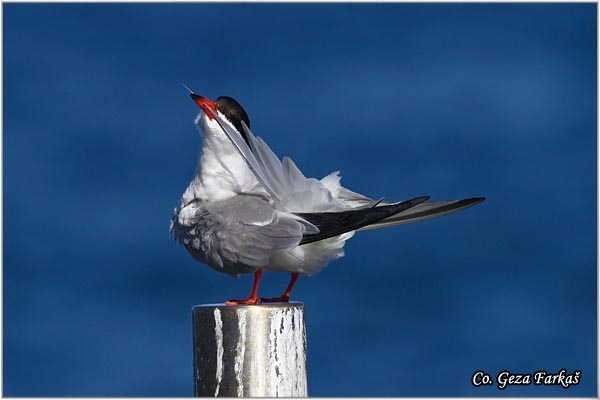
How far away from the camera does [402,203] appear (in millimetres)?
3043

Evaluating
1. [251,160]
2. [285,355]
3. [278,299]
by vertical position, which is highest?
[251,160]

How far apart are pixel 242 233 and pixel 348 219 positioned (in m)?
0.38

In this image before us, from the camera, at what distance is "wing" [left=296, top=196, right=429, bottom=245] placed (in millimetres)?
2988

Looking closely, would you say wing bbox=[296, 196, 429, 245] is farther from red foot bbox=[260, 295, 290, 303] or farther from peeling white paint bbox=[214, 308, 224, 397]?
peeling white paint bbox=[214, 308, 224, 397]

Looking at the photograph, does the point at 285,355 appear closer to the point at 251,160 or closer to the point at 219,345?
the point at 219,345

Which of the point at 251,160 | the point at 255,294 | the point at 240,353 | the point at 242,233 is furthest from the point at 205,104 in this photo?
the point at 240,353

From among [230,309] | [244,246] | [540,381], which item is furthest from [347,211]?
[540,381]

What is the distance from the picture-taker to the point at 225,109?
3346 mm

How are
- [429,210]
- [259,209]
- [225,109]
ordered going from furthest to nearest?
[225,109]
[429,210]
[259,209]

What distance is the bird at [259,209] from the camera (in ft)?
9.96

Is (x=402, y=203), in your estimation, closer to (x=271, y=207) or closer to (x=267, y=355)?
(x=271, y=207)

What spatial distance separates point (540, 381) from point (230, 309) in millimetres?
1210

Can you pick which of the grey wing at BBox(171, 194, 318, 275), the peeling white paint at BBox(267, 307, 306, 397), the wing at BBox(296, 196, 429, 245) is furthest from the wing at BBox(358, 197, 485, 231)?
the peeling white paint at BBox(267, 307, 306, 397)

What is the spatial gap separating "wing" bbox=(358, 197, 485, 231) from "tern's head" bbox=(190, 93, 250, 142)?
24.9 inches
